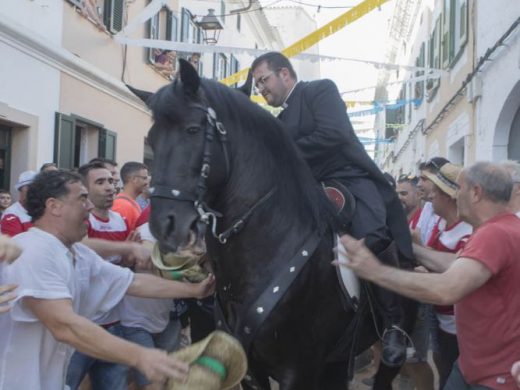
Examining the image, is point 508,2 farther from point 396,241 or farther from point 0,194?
point 0,194

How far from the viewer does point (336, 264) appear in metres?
3.03

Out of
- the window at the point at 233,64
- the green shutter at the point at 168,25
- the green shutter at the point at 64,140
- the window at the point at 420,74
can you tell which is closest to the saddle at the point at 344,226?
the green shutter at the point at 64,140

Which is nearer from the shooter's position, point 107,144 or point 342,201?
point 342,201

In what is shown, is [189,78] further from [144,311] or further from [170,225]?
[144,311]

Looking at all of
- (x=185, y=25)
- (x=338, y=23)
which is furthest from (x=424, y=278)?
(x=185, y=25)

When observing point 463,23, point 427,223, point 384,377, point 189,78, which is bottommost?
point 384,377

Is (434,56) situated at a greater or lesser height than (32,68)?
greater

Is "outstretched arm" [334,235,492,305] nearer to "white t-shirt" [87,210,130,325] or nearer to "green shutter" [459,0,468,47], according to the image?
"white t-shirt" [87,210,130,325]

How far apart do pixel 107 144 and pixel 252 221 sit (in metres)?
9.59

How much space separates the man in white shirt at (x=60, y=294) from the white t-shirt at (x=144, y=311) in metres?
0.84

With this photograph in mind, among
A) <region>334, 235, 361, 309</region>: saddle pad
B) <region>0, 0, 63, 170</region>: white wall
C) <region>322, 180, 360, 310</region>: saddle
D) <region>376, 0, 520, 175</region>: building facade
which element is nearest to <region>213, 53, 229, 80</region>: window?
<region>376, 0, 520, 175</region>: building facade

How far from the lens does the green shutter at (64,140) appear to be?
10.2 metres

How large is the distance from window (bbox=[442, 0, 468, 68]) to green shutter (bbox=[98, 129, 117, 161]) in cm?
721

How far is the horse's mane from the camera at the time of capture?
9.89 feet
